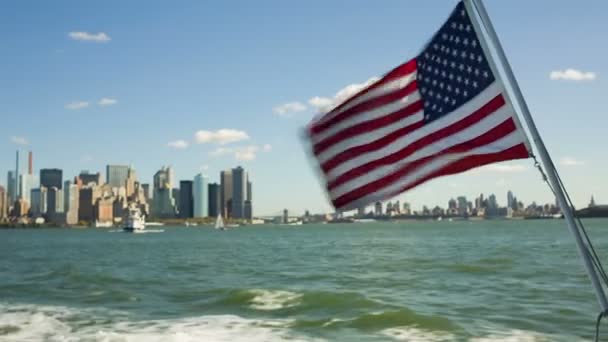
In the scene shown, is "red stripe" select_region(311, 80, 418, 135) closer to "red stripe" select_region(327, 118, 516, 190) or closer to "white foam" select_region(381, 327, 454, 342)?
"red stripe" select_region(327, 118, 516, 190)

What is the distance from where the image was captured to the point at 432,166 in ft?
19.3

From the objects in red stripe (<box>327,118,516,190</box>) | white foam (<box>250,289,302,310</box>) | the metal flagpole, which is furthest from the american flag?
white foam (<box>250,289,302,310</box>)

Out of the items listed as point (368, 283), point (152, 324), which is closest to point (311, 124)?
point (152, 324)

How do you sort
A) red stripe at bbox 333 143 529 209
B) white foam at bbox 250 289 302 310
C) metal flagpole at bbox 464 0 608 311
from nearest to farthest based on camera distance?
metal flagpole at bbox 464 0 608 311 < red stripe at bbox 333 143 529 209 < white foam at bbox 250 289 302 310

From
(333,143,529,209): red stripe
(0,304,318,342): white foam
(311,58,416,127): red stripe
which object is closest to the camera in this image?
(333,143,529,209): red stripe

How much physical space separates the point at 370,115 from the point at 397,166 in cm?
59

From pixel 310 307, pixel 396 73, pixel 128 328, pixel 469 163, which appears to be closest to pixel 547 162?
pixel 469 163

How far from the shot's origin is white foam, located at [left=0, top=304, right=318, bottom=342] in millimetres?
14555

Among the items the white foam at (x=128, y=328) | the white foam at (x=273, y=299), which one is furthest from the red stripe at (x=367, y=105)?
the white foam at (x=273, y=299)

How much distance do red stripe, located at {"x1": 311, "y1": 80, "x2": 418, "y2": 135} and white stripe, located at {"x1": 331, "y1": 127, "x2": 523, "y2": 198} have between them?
591mm

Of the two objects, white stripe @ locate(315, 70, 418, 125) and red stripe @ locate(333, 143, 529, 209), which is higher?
white stripe @ locate(315, 70, 418, 125)

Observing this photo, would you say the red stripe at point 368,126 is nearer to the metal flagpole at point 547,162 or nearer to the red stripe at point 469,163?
the red stripe at point 469,163

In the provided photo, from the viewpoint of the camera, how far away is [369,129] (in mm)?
6199

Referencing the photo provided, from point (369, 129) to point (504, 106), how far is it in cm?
141
